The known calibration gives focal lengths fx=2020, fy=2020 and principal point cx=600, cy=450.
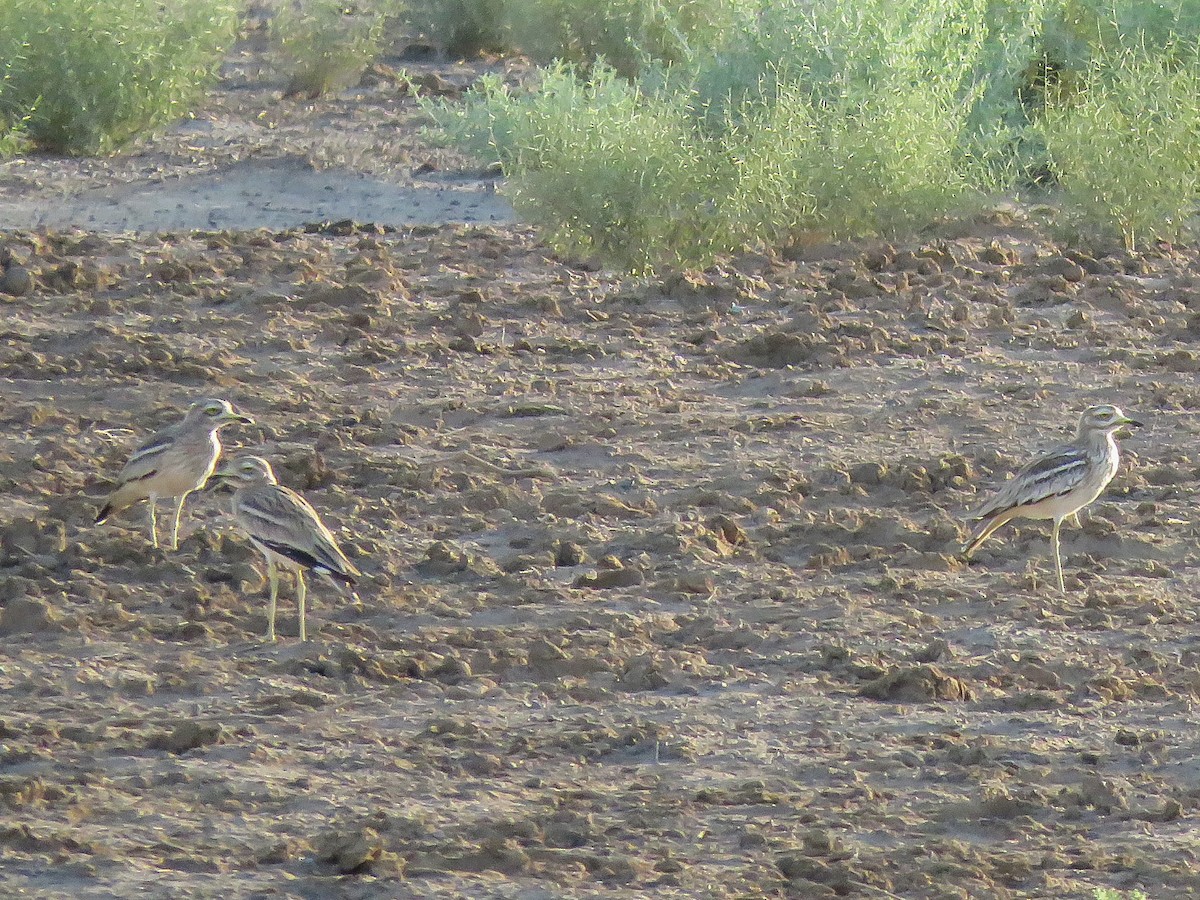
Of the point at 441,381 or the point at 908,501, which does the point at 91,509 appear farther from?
the point at 908,501

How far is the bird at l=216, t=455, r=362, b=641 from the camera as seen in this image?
6.24m

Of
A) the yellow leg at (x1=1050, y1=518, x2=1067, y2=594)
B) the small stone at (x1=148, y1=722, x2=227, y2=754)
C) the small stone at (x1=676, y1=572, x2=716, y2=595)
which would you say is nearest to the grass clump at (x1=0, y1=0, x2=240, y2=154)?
the small stone at (x1=676, y1=572, x2=716, y2=595)

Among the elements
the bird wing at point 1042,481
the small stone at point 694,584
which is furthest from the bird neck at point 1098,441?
the small stone at point 694,584

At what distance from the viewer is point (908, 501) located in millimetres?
7727

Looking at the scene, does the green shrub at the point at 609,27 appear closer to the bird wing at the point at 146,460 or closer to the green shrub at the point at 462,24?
the green shrub at the point at 462,24

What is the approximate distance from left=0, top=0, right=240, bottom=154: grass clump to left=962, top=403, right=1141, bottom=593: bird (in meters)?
10.4

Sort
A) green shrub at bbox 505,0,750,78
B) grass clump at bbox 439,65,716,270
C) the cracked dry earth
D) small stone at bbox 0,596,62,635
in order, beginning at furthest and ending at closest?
1. green shrub at bbox 505,0,750,78
2. grass clump at bbox 439,65,716,270
3. small stone at bbox 0,596,62,635
4. the cracked dry earth

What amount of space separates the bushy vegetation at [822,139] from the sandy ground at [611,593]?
344mm

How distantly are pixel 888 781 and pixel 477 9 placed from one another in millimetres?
16059

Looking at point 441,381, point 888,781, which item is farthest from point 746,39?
point 888,781

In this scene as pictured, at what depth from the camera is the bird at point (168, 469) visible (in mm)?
7262

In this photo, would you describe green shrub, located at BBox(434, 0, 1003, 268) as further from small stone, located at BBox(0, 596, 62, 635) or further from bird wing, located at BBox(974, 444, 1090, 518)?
small stone, located at BBox(0, 596, 62, 635)

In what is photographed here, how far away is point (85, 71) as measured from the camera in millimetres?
15594

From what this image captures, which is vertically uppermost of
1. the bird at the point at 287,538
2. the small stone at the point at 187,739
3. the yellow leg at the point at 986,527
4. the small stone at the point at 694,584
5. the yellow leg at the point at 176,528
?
the bird at the point at 287,538
